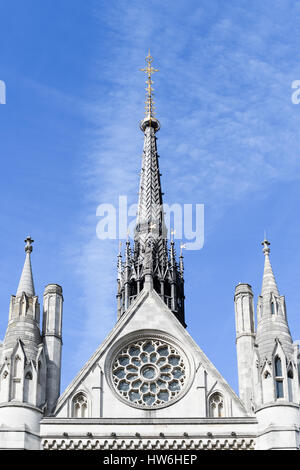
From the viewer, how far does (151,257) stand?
4372 centimetres

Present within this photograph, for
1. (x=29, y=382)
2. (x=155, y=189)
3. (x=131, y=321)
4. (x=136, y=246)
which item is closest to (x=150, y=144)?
(x=155, y=189)

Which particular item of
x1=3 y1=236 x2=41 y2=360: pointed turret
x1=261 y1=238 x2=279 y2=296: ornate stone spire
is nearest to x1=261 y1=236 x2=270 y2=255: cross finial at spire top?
x1=261 y1=238 x2=279 y2=296: ornate stone spire

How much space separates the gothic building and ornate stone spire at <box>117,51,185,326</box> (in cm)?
336

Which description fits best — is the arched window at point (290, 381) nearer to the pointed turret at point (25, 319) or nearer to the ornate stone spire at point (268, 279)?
the ornate stone spire at point (268, 279)

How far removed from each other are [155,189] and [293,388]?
16954mm

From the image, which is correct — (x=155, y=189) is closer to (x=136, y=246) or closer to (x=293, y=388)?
(x=136, y=246)

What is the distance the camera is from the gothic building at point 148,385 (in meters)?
34.0

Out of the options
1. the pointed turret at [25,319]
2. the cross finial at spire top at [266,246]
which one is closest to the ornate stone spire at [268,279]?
the cross finial at spire top at [266,246]

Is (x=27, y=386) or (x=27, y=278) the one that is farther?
(x=27, y=278)

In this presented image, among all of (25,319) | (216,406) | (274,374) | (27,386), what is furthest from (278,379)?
(25,319)

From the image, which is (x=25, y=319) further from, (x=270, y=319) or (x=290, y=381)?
(x=290, y=381)

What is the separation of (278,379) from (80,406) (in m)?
6.52

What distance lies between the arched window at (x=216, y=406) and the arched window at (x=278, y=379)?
79.9 inches
